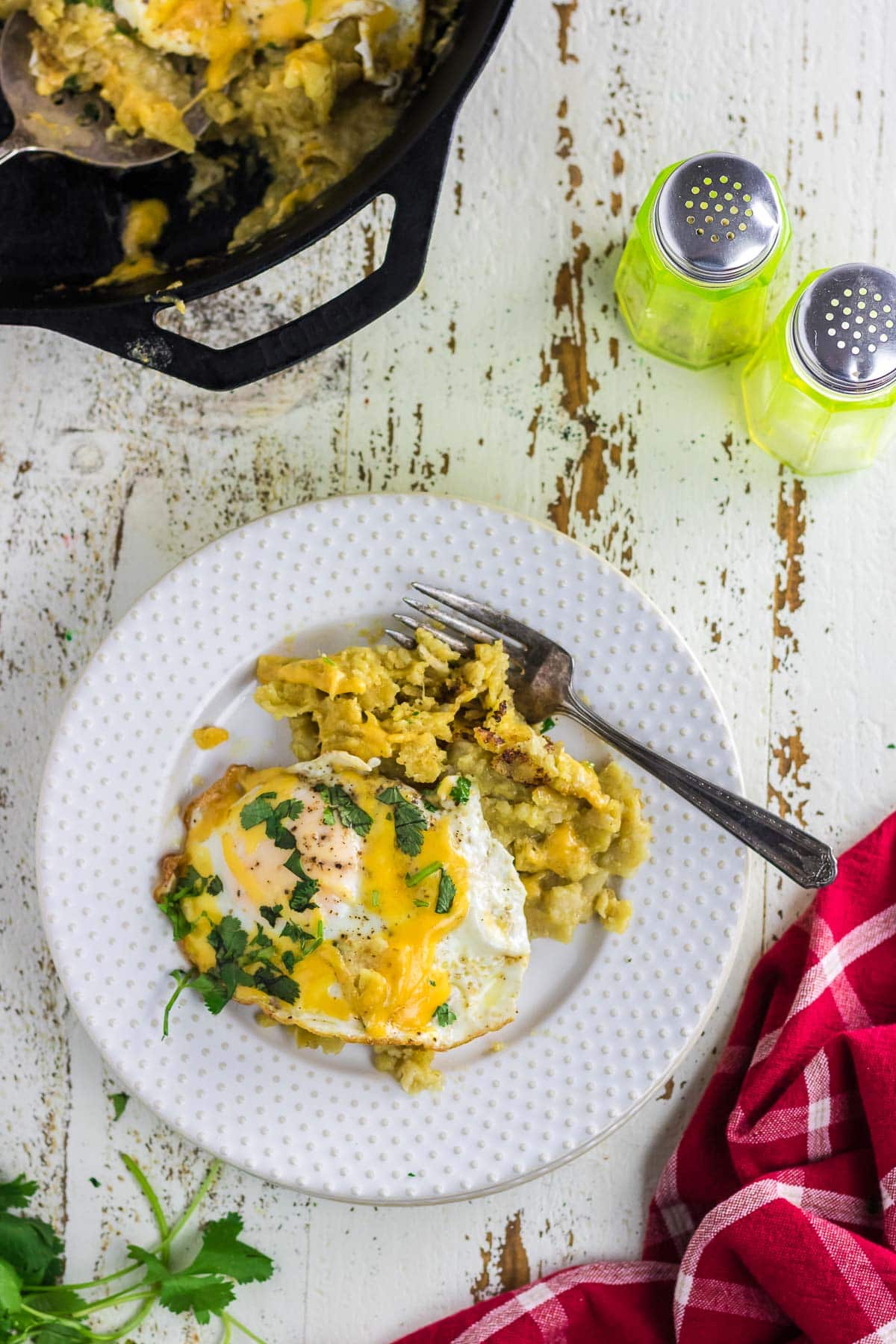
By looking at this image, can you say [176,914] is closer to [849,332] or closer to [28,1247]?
[28,1247]

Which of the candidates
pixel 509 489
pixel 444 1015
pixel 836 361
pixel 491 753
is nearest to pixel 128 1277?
pixel 444 1015

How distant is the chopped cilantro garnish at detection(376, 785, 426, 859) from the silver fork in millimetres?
326

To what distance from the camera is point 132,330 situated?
2.06 m

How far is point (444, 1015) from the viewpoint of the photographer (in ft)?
7.48

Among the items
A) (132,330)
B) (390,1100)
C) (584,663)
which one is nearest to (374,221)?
(132,330)

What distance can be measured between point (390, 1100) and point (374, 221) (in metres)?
1.92

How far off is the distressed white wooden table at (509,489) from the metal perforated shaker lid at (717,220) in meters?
0.35

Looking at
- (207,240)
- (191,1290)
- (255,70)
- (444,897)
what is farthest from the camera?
(191,1290)

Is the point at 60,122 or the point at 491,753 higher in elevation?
the point at 60,122

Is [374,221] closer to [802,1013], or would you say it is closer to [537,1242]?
[802,1013]

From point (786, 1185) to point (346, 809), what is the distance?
1.23 meters

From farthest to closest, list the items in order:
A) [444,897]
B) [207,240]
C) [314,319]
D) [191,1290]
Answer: [191,1290] < [207,240] < [444,897] < [314,319]

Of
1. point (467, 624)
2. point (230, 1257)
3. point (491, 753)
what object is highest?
point (467, 624)

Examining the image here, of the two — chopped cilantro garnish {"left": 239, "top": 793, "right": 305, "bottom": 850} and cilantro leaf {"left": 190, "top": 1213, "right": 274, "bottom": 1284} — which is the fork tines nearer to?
chopped cilantro garnish {"left": 239, "top": 793, "right": 305, "bottom": 850}
